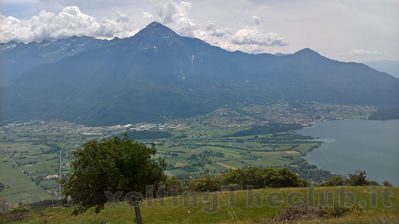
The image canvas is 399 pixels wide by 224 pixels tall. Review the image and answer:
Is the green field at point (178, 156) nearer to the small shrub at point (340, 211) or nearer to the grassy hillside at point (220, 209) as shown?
the grassy hillside at point (220, 209)

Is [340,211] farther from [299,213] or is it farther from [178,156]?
[178,156]

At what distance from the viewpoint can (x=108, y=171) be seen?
1698 cm

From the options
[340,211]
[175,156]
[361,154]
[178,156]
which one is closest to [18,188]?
[175,156]

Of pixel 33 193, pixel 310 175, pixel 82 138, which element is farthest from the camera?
pixel 82 138

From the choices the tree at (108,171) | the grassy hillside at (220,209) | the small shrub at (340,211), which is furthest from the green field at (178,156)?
the small shrub at (340,211)

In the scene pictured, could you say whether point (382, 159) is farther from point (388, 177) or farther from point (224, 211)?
point (224, 211)

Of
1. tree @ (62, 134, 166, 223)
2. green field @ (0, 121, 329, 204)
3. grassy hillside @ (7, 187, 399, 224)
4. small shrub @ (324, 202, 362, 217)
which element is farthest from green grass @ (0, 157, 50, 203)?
small shrub @ (324, 202, 362, 217)

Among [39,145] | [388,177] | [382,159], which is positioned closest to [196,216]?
[388,177]

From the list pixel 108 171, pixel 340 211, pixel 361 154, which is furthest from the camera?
pixel 361 154

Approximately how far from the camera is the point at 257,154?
491 ft

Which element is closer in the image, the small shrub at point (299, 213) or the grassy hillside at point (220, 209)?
the small shrub at point (299, 213)

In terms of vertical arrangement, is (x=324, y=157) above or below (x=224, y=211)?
below

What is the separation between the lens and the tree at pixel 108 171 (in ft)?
56.7

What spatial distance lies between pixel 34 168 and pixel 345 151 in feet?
513
